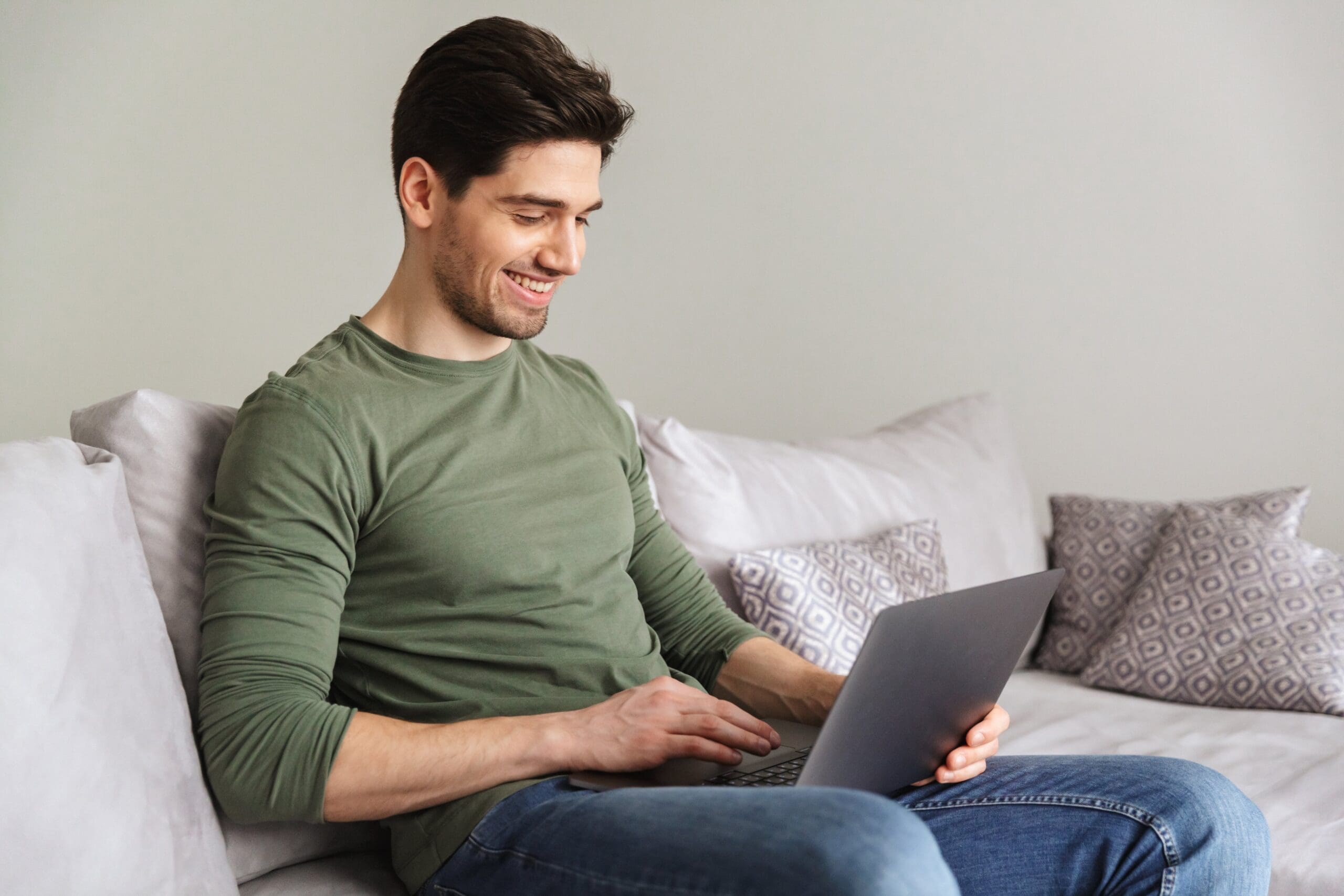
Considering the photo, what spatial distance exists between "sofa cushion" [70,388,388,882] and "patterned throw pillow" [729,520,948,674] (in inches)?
28.5

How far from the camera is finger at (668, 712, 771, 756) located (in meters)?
1.03

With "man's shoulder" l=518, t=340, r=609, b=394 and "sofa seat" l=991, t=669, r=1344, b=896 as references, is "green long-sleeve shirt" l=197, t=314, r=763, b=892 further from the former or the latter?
"sofa seat" l=991, t=669, r=1344, b=896

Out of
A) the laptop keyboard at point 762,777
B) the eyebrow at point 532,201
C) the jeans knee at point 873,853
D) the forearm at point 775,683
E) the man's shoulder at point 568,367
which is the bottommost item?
the forearm at point 775,683

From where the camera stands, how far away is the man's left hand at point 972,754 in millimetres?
1082

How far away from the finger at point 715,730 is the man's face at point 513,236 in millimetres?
468

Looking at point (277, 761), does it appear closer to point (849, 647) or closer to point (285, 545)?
point (285, 545)

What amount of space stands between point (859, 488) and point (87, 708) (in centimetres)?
140

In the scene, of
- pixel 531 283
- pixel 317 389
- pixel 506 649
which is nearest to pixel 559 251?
pixel 531 283

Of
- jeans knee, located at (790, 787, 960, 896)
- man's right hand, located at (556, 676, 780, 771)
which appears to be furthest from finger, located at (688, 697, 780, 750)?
jeans knee, located at (790, 787, 960, 896)

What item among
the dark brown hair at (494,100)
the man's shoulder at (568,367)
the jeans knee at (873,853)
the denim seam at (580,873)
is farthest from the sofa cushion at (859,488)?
the jeans knee at (873,853)

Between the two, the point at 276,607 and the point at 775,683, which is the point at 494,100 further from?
the point at 775,683

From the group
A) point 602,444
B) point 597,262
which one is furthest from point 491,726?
point 597,262

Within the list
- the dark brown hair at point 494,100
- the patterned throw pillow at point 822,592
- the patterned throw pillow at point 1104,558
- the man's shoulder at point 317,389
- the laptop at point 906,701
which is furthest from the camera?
the patterned throw pillow at point 1104,558

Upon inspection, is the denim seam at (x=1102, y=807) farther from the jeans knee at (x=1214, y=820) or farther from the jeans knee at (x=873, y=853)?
the jeans knee at (x=873, y=853)
